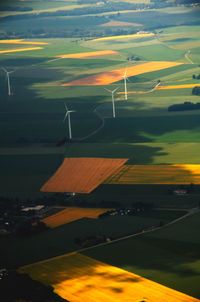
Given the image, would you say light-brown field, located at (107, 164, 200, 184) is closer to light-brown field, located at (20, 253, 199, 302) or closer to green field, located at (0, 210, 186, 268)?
green field, located at (0, 210, 186, 268)

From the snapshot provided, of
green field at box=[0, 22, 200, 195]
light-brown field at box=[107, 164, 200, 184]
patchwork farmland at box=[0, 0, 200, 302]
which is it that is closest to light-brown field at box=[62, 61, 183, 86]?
patchwork farmland at box=[0, 0, 200, 302]

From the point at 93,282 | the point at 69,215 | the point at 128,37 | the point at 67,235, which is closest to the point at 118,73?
the point at 128,37

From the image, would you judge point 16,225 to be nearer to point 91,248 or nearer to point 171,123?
point 91,248

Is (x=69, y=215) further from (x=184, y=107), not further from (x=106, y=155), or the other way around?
(x=184, y=107)

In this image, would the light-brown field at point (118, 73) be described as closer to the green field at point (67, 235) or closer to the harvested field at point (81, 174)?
the harvested field at point (81, 174)

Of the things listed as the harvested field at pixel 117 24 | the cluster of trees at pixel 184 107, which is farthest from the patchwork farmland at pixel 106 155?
the harvested field at pixel 117 24

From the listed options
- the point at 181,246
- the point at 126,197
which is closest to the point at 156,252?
the point at 181,246
